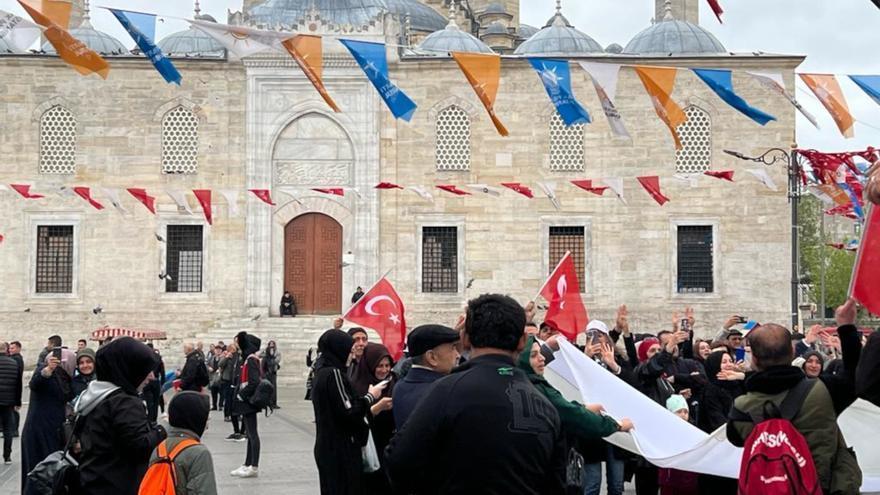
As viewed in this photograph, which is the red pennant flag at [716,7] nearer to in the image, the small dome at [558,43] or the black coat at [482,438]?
the black coat at [482,438]

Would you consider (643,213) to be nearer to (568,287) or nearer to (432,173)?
(432,173)

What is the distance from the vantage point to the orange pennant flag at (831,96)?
704 inches

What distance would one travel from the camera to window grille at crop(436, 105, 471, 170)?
34625mm

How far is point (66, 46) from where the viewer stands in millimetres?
14250

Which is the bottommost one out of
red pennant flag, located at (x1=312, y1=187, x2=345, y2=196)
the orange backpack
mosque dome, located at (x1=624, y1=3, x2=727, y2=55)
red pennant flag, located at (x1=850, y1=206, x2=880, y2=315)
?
the orange backpack

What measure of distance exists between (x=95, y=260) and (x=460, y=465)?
30790 millimetres

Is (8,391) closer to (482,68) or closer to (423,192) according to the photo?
(482,68)

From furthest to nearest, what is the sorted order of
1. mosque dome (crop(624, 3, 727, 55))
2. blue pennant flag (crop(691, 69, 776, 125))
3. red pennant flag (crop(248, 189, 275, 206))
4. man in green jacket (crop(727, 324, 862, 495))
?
mosque dome (crop(624, 3, 727, 55)) < red pennant flag (crop(248, 189, 275, 206)) < blue pennant flag (crop(691, 69, 776, 125)) < man in green jacket (crop(727, 324, 862, 495))

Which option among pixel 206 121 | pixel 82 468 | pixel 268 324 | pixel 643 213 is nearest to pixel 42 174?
pixel 206 121

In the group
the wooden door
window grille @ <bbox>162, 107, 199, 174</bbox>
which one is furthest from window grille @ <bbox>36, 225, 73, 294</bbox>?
the wooden door

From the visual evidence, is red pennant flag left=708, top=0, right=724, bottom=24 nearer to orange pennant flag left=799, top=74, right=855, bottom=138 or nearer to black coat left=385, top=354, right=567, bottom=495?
black coat left=385, top=354, right=567, bottom=495

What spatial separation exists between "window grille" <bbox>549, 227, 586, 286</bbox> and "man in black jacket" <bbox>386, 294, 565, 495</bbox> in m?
29.5

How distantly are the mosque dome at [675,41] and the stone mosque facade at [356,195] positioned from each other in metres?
1.65

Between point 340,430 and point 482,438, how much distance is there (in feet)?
10.1
